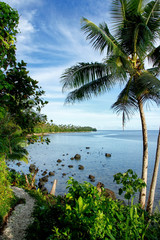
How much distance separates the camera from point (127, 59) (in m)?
6.80

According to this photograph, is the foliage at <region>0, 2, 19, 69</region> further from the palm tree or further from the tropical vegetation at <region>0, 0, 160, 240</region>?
the palm tree

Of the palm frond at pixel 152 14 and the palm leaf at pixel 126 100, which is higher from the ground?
the palm frond at pixel 152 14

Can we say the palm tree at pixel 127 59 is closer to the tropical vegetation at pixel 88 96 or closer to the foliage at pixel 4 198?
the tropical vegetation at pixel 88 96

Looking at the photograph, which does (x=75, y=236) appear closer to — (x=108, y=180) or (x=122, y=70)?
(x=122, y=70)

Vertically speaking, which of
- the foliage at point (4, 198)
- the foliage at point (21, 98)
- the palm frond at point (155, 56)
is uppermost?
the palm frond at point (155, 56)

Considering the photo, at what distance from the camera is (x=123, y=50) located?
7.29 meters

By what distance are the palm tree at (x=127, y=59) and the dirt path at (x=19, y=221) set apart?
4353 mm

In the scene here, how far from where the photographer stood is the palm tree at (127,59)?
6.32 meters

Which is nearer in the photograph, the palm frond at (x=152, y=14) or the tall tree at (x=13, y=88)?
the tall tree at (x=13, y=88)

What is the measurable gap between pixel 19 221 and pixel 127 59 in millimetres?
6924

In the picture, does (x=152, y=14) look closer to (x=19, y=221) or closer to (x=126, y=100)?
(x=126, y=100)

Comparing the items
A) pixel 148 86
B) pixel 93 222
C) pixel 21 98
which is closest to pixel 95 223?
pixel 93 222

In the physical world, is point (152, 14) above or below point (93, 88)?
above

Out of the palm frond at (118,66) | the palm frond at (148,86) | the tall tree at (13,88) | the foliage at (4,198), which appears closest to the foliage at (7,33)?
the tall tree at (13,88)
